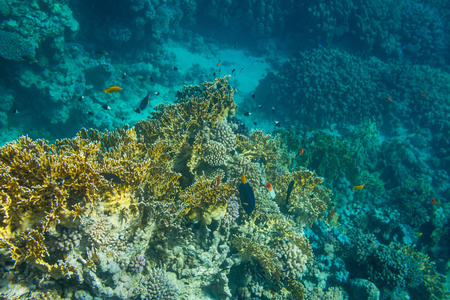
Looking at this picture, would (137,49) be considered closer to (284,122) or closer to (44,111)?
(44,111)

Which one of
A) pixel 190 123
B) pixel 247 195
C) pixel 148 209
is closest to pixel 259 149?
pixel 190 123

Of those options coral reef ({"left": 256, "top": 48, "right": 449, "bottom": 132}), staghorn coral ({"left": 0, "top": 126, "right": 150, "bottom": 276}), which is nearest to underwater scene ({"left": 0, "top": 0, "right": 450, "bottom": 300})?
staghorn coral ({"left": 0, "top": 126, "right": 150, "bottom": 276})

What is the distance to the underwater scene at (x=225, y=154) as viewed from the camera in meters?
2.75

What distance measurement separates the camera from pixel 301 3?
19109 mm

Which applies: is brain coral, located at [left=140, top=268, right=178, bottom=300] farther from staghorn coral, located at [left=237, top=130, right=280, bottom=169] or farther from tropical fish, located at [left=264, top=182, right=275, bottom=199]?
staghorn coral, located at [left=237, top=130, right=280, bottom=169]

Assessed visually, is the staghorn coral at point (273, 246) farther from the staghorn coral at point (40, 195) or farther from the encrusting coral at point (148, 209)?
the staghorn coral at point (40, 195)

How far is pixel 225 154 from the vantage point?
4926mm

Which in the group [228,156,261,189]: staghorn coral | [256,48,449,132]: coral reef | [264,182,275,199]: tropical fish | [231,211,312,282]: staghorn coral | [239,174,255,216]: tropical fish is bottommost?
[231,211,312,282]: staghorn coral

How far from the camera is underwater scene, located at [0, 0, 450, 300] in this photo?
2.75 metres

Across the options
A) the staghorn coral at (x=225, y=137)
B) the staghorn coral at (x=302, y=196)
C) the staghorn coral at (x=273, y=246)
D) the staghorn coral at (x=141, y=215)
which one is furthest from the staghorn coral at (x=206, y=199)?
the staghorn coral at (x=302, y=196)

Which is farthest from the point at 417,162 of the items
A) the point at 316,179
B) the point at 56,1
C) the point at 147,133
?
the point at 56,1

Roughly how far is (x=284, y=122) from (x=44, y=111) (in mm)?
14394

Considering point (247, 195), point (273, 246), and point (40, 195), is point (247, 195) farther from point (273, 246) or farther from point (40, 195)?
point (40, 195)

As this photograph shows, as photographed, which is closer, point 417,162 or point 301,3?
point 417,162
